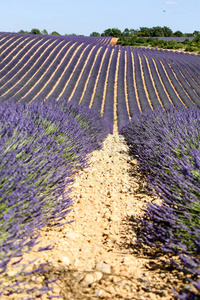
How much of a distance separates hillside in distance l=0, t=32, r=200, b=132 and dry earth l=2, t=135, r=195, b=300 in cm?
941

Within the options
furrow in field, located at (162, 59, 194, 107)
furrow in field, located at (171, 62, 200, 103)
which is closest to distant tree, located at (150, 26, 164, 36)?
furrow in field, located at (162, 59, 194, 107)

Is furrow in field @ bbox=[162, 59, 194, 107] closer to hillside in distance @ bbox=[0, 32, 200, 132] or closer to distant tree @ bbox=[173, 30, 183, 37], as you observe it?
hillside in distance @ bbox=[0, 32, 200, 132]

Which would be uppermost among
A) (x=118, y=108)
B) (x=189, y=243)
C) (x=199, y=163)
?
(x=199, y=163)

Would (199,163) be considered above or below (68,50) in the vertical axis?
below

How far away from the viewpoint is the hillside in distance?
1555cm

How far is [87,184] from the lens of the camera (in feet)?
13.4

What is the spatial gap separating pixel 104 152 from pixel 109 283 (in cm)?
434

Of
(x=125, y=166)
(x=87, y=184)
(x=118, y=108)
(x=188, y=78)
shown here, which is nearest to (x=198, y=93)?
(x=188, y=78)

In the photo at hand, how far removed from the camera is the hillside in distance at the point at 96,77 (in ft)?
51.0

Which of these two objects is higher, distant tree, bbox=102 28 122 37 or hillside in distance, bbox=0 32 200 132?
distant tree, bbox=102 28 122 37

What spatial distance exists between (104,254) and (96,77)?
18.2 m

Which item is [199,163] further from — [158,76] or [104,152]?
[158,76]

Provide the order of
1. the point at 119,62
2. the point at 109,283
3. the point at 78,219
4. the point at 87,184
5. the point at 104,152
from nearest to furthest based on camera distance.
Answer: the point at 109,283 < the point at 78,219 < the point at 87,184 < the point at 104,152 < the point at 119,62

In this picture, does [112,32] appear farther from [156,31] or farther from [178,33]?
[178,33]
